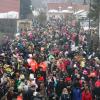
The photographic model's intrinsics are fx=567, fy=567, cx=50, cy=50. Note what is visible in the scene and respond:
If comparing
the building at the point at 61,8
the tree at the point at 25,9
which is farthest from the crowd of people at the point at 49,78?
the building at the point at 61,8

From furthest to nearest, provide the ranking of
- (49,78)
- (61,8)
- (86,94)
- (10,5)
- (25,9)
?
(61,8), (25,9), (10,5), (49,78), (86,94)

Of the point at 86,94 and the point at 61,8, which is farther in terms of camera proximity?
the point at 61,8

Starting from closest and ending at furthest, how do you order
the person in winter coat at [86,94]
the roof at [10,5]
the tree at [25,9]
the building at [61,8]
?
the person in winter coat at [86,94], the roof at [10,5], the tree at [25,9], the building at [61,8]

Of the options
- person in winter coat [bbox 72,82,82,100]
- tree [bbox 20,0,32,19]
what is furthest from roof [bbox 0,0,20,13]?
person in winter coat [bbox 72,82,82,100]

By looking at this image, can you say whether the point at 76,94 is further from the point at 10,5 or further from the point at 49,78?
the point at 10,5

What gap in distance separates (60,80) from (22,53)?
35.1ft

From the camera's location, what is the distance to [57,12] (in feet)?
392

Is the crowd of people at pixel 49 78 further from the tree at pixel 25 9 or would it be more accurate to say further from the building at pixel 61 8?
the building at pixel 61 8

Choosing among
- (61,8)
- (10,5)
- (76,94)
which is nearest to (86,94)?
(76,94)

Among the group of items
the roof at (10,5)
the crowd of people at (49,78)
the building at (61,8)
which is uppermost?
the roof at (10,5)

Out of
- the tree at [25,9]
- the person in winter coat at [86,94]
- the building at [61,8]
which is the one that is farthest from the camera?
the building at [61,8]

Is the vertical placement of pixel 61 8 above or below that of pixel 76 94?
below

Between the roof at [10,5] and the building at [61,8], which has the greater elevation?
the roof at [10,5]

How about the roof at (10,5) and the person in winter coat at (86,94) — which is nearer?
the person in winter coat at (86,94)
